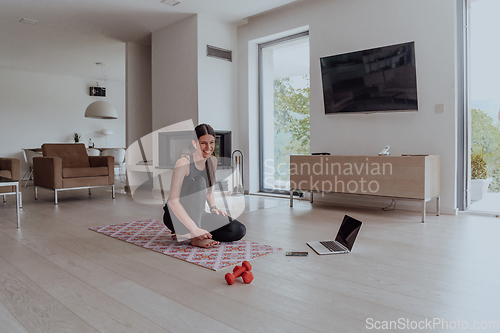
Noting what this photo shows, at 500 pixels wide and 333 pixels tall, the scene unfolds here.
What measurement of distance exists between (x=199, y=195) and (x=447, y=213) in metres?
2.95

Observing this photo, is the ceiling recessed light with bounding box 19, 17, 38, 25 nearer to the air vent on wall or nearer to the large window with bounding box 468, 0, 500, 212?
the air vent on wall

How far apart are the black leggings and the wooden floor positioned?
27 cm

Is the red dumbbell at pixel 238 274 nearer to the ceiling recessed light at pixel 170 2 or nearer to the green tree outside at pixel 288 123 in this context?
the green tree outside at pixel 288 123

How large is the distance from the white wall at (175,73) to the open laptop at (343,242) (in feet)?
11.4

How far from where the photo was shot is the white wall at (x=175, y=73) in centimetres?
568

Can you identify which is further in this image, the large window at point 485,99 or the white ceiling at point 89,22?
the white ceiling at point 89,22

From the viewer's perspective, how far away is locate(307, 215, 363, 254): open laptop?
254 cm

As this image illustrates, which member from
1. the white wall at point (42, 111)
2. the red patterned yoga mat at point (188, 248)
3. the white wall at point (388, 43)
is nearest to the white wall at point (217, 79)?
the white wall at point (388, 43)

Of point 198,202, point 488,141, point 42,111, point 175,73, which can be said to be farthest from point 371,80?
point 42,111

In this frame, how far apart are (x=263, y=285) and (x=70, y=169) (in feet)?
13.8

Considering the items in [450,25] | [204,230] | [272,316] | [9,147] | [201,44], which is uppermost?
[201,44]

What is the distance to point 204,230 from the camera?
254cm

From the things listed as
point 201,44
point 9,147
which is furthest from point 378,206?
point 9,147

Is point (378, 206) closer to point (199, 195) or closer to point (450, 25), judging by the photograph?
point (450, 25)
